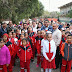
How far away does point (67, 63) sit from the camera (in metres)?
3.38

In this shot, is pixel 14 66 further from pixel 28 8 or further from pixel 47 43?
pixel 28 8

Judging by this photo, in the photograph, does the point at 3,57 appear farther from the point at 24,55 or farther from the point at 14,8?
the point at 14,8

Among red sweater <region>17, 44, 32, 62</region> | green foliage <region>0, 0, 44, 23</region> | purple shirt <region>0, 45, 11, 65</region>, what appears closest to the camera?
purple shirt <region>0, 45, 11, 65</region>

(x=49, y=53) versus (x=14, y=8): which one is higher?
(x=14, y=8)

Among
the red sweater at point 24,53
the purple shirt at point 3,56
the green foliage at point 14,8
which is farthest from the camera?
the green foliage at point 14,8

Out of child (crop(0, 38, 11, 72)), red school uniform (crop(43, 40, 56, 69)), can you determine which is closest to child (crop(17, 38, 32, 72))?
child (crop(0, 38, 11, 72))

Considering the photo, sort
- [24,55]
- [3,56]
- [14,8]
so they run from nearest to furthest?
[3,56], [24,55], [14,8]

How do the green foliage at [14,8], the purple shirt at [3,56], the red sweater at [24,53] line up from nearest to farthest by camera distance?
1. the purple shirt at [3,56]
2. the red sweater at [24,53]
3. the green foliage at [14,8]

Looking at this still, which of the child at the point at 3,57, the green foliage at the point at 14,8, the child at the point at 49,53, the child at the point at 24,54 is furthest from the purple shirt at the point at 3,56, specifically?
the green foliage at the point at 14,8

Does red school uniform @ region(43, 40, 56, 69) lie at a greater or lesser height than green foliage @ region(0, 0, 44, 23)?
lesser

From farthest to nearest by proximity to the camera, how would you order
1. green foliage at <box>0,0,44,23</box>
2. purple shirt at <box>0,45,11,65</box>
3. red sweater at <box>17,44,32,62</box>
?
green foliage at <box>0,0,44,23</box>
red sweater at <box>17,44,32,62</box>
purple shirt at <box>0,45,11,65</box>

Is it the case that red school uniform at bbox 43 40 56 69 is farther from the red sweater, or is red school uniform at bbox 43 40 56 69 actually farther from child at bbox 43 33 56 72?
the red sweater

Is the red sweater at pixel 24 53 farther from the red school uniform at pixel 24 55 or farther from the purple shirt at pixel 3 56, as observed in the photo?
the purple shirt at pixel 3 56

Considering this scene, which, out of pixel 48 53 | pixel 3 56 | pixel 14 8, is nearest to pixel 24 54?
pixel 3 56
